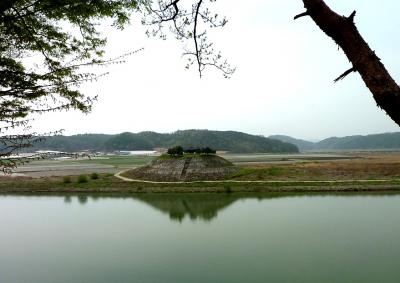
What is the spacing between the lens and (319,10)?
10.5 feet

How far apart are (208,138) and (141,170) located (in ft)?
413

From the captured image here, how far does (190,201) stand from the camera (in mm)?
34656

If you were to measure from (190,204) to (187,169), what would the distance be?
14.6m

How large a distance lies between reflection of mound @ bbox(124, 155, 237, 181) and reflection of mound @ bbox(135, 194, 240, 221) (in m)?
7.93

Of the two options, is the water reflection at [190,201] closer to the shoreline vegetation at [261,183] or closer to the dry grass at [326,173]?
the shoreline vegetation at [261,183]

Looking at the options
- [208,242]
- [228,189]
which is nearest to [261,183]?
[228,189]

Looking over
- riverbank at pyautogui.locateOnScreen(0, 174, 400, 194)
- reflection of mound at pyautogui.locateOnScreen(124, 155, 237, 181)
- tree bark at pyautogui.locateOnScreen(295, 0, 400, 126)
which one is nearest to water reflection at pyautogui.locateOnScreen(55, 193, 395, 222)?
riverbank at pyautogui.locateOnScreen(0, 174, 400, 194)

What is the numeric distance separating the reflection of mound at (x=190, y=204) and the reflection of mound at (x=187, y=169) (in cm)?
793

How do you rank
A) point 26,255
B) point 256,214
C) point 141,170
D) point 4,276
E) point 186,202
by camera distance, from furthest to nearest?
1. point 141,170
2. point 186,202
3. point 256,214
4. point 26,255
5. point 4,276

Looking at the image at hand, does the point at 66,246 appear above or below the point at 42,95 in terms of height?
below

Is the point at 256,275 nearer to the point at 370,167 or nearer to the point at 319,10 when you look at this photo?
the point at 319,10

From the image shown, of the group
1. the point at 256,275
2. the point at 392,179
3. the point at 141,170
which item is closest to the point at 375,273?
the point at 256,275

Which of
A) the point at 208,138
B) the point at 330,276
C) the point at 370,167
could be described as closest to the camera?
the point at 330,276

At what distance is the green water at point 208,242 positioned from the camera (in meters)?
14.7
